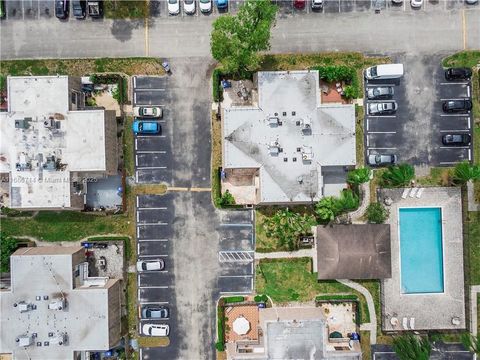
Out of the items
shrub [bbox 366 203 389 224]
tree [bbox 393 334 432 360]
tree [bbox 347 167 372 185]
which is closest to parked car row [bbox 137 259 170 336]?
tree [bbox 347 167 372 185]

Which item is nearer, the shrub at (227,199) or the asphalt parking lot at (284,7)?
the shrub at (227,199)

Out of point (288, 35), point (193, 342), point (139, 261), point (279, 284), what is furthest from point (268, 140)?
point (193, 342)

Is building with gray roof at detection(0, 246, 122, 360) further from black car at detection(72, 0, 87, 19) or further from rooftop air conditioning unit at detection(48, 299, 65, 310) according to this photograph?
black car at detection(72, 0, 87, 19)

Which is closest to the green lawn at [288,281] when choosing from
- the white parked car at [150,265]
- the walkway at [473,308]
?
the white parked car at [150,265]

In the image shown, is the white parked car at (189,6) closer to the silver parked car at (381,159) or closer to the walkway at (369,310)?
the silver parked car at (381,159)

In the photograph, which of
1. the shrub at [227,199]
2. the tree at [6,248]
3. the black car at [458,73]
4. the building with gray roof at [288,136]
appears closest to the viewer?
the building with gray roof at [288,136]

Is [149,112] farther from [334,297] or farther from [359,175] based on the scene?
[334,297]

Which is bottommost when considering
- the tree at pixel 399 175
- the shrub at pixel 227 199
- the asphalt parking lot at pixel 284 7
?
the shrub at pixel 227 199
